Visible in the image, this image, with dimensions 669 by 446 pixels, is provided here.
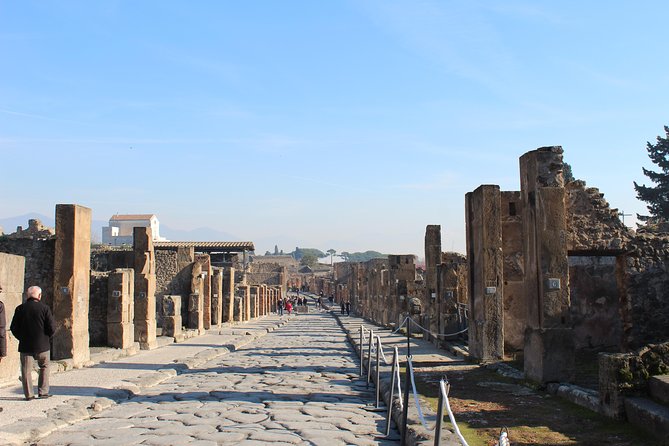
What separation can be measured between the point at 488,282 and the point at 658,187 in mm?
26419

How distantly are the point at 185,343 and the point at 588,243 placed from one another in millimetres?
11071

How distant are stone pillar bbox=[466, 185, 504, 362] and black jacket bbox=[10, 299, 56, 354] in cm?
777

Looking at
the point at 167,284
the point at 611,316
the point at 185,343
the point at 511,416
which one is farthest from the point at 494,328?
the point at 167,284

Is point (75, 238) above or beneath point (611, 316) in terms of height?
above

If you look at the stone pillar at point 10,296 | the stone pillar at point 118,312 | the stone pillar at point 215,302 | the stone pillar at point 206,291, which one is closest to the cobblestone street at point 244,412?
the stone pillar at point 10,296

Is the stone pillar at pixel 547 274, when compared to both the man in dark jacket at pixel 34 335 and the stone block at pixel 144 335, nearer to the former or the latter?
the man in dark jacket at pixel 34 335

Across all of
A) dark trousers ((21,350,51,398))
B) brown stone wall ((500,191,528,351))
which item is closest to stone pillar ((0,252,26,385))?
dark trousers ((21,350,51,398))

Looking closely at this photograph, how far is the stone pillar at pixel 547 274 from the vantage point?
10.2 metres

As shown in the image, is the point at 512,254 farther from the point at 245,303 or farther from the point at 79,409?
the point at 245,303

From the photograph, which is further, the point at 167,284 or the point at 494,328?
the point at 167,284

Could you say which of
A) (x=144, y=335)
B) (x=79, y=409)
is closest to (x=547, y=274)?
(x=79, y=409)

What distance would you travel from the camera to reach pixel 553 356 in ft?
33.5

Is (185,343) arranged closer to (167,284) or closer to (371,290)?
(167,284)

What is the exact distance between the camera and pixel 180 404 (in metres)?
9.12
